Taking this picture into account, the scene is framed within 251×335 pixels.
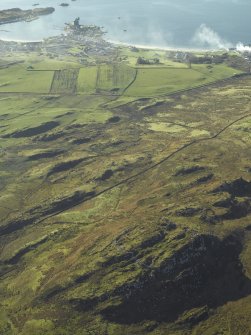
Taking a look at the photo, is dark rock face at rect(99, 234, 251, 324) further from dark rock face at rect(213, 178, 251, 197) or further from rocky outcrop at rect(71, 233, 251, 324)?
dark rock face at rect(213, 178, 251, 197)

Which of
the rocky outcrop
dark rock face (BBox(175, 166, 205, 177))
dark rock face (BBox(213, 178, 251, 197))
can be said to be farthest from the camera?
dark rock face (BBox(175, 166, 205, 177))

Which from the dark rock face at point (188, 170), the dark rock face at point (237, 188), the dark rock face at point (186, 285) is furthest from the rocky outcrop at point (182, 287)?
the dark rock face at point (188, 170)

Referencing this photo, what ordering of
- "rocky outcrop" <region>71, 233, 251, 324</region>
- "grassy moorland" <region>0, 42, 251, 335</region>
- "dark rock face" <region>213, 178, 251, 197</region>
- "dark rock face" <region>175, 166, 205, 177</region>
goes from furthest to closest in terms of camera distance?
"dark rock face" <region>175, 166, 205, 177</region> → "dark rock face" <region>213, 178, 251, 197</region> → "rocky outcrop" <region>71, 233, 251, 324</region> → "grassy moorland" <region>0, 42, 251, 335</region>

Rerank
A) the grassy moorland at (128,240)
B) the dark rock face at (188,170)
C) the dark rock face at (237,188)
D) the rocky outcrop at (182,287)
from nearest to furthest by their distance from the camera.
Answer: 1. the grassy moorland at (128,240)
2. the rocky outcrop at (182,287)
3. the dark rock face at (237,188)
4. the dark rock face at (188,170)

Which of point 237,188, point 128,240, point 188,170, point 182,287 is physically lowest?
point 182,287

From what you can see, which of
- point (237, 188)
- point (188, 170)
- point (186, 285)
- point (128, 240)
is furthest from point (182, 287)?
point (188, 170)

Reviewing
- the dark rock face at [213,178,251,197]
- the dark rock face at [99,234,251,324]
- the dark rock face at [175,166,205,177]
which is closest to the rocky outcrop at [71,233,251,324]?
the dark rock face at [99,234,251,324]

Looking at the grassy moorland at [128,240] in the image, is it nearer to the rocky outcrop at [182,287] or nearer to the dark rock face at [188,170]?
the rocky outcrop at [182,287]

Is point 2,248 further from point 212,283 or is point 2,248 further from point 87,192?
point 212,283

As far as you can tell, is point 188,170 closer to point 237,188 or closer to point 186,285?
point 237,188
